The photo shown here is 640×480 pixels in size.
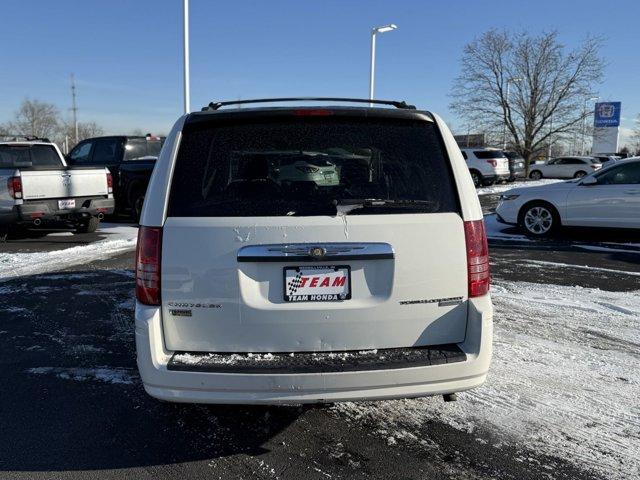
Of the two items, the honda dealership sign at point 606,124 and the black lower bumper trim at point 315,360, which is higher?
the honda dealership sign at point 606,124

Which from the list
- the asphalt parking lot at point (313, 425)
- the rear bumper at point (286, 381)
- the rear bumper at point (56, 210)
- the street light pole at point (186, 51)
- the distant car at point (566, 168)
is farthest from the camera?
the distant car at point (566, 168)

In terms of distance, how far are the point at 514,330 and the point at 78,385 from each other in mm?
3774

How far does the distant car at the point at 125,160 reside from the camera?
1277 cm

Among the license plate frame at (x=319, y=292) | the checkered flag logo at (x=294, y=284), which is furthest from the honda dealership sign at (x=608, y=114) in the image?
the checkered flag logo at (x=294, y=284)

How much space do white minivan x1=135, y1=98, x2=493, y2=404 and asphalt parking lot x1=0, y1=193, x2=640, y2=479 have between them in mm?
454

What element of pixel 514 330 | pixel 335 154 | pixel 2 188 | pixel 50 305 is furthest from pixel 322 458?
pixel 2 188

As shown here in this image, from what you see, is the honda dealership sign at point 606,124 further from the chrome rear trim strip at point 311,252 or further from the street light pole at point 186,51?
the chrome rear trim strip at point 311,252

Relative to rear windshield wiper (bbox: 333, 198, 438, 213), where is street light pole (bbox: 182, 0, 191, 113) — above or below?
above

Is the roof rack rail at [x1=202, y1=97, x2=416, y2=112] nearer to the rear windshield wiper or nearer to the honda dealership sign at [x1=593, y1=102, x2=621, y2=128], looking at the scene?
the rear windshield wiper

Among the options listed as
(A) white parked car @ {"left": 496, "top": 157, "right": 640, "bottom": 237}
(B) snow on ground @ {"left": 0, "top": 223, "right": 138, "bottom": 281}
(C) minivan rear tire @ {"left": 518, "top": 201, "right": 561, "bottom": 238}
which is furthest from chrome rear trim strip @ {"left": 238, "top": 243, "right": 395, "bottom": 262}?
(C) minivan rear tire @ {"left": 518, "top": 201, "right": 561, "bottom": 238}

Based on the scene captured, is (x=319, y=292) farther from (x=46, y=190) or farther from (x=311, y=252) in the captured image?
(x=46, y=190)

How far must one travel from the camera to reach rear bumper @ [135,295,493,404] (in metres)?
2.79

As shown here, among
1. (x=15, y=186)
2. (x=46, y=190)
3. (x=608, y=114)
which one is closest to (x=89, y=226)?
(x=46, y=190)

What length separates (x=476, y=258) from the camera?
3.02 m
